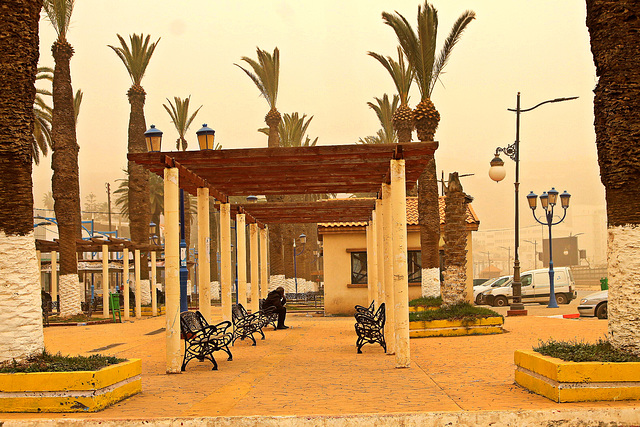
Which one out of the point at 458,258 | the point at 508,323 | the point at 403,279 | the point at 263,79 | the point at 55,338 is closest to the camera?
the point at 403,279

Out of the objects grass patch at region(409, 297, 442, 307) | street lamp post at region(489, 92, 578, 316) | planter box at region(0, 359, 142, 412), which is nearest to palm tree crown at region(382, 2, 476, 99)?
street lamp post at region(489, 92, 578, 316)

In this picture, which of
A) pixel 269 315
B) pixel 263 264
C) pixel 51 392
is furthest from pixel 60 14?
pixel 51 392

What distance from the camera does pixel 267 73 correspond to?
1369 inches

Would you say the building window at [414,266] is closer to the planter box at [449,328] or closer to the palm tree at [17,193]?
the planter box at [449,328]

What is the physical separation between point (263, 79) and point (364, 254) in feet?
42.6

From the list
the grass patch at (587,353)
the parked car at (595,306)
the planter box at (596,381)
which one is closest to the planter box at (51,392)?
the planter box at (596,381)

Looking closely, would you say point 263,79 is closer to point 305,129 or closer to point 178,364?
point 305,129

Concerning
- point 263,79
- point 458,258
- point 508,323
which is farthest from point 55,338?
point 263,79

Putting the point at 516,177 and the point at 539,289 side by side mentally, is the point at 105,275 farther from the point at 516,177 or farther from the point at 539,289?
the point at 539,289

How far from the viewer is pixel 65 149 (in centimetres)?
2639

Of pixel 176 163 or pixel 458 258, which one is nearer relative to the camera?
pixel 176 163

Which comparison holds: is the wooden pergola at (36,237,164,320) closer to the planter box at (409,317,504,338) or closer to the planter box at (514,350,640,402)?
the planter box at (409,317,504,338)

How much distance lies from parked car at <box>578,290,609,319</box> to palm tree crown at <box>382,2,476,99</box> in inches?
326

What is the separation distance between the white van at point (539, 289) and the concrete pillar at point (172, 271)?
24.3m
